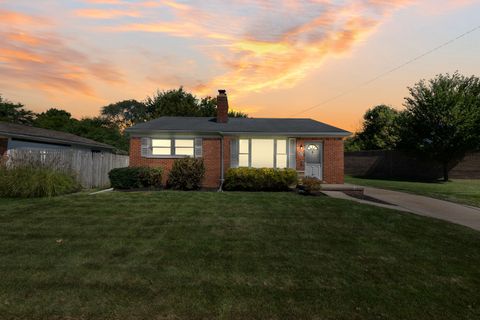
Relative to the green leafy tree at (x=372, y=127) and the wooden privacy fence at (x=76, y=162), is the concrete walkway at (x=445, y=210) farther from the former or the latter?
the green leafy tree at (x=372, y=127)

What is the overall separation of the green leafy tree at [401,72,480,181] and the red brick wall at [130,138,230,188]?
1923cm

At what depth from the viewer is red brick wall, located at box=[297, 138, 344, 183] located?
1784 cm

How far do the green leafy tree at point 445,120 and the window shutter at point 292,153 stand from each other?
49.5ft

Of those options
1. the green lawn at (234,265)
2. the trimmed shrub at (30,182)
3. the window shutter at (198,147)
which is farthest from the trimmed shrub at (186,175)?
the green lawn at (234,265)

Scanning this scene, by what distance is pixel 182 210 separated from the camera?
9750 millimetres

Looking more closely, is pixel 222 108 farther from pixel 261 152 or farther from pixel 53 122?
pixel 53 122

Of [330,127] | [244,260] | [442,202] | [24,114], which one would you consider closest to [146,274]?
[244,260]

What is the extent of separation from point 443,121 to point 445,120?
17cm

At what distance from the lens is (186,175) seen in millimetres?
15586

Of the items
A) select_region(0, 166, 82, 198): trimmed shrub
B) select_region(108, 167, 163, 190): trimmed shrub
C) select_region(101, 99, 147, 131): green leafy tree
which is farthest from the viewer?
select_region(101, 99, 147, 131): green leafy tree

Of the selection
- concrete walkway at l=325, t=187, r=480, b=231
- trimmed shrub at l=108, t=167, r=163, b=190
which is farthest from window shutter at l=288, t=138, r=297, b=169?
trimmed shrub at l=108, t=167, r=163, b=190

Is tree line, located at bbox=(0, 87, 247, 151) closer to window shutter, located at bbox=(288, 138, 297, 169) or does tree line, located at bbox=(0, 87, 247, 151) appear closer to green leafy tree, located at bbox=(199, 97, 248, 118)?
green leafy tree, located at bbox=(199, 97, 248, 118)

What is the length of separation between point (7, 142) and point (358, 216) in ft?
69.7

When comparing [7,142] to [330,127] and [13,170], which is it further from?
[330,127]
